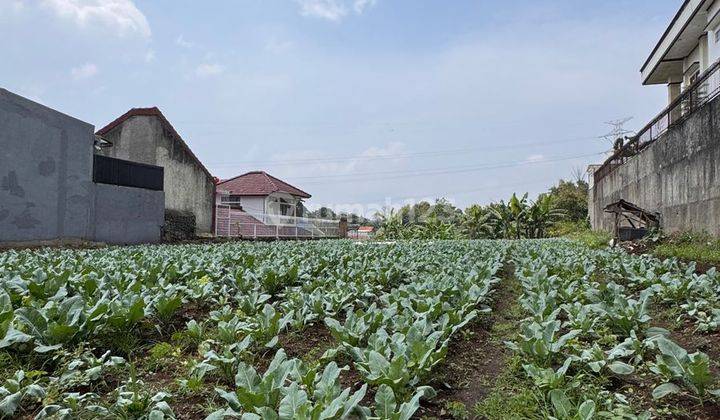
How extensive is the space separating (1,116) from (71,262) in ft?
23.7

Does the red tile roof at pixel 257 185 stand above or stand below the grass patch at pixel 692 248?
above

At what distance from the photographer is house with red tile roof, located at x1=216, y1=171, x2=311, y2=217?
→ 116 feet

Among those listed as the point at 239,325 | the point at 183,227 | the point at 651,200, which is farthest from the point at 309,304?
the point at 183,227

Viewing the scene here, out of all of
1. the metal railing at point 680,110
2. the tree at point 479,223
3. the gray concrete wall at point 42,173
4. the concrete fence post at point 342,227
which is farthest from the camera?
the concrete fence post at point 342,227

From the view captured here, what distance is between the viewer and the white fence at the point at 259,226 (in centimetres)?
2503

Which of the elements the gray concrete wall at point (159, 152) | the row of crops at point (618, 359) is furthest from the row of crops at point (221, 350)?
the gray concrete wall at point (159, 152)

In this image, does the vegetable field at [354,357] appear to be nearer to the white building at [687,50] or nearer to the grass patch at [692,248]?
the grass patch at [692,248]

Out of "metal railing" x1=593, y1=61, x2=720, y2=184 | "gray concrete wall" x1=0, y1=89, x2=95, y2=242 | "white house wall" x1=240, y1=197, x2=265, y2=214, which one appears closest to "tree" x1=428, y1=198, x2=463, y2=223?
"white house wall" x1=240, y1=197, x2=265, y2=214

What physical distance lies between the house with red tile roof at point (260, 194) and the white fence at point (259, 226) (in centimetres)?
406

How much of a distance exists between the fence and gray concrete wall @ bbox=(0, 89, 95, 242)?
59 centimetres

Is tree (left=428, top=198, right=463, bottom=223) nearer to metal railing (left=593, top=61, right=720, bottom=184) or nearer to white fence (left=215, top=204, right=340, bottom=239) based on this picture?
white fence (left=215, top=204, right=340, bottom=239)

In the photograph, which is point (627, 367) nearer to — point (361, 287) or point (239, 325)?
point (239, 325)

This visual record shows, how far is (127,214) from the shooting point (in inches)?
627

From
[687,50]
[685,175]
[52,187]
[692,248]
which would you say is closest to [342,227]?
[52,187]
